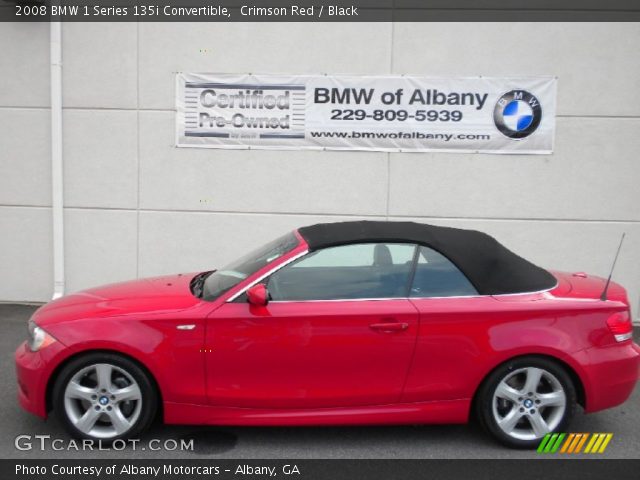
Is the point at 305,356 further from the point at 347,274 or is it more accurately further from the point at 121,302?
the point at 121,302

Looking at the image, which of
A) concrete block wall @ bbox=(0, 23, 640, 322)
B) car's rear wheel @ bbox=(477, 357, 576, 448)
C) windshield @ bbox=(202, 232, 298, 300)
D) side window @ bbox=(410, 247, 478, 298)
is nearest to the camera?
car's rear wheel @ bbox=(477, 357, 576, 448)

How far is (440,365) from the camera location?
420cm

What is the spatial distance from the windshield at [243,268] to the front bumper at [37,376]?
1.07 m

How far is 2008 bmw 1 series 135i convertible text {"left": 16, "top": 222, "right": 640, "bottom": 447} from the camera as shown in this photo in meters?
4.15

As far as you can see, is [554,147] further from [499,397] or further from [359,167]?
[499,397]

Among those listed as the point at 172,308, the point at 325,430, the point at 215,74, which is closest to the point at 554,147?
the point at 215,74

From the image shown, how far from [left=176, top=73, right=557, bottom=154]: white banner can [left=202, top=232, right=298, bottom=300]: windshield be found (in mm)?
3131

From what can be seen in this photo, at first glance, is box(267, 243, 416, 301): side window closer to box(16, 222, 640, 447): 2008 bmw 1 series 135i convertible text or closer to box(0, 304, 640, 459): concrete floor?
box(16, 222, 640, 447): 2008 bmw 1 series 135i convertible text

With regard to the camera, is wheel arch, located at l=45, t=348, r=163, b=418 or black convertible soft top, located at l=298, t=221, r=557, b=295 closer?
wheel arch, located at l=45, t=348, r=163, b=418

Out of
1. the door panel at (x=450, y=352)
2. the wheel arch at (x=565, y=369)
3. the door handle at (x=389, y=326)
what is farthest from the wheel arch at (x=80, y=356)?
the wheel arch at (x=565, y=369)

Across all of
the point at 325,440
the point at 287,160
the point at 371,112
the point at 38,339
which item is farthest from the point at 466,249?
the point at 287,160

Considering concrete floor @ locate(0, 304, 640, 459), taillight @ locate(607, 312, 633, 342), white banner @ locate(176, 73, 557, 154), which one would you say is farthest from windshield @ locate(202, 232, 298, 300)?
white banner @ locate(176, 73, 557, 154)

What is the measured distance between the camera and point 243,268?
188 inches
